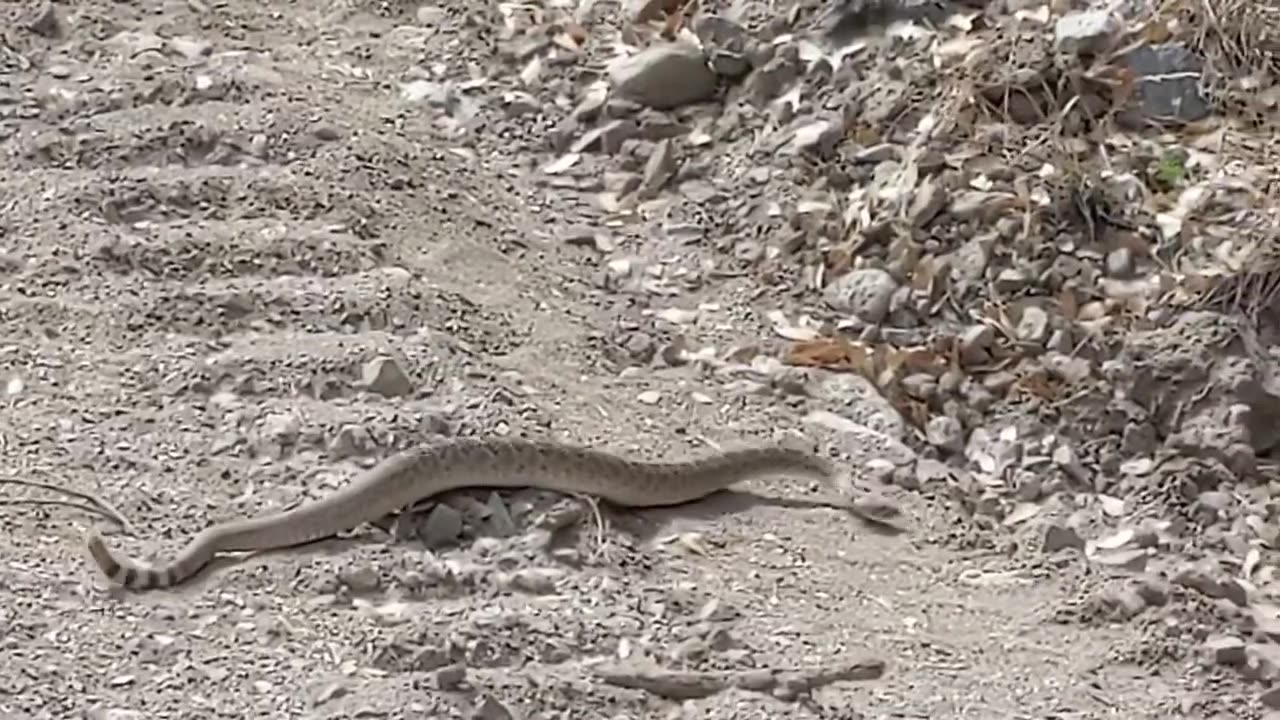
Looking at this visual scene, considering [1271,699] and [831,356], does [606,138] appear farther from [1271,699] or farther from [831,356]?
[1271,699]

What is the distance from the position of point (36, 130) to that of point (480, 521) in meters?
2.08

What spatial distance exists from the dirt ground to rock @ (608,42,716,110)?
0.53 ft

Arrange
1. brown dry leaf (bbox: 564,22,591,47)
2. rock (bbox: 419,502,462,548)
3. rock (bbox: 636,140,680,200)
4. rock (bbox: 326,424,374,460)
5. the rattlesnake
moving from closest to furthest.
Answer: the rattlesnake < rock (bbox: 419,502,462,548) < rock (bbox: 326,424,374,460) < rock (bbox: 636,140,680,200) < brown dry leaf (bbox: 564,22,591,47)

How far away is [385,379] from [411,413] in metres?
0.14

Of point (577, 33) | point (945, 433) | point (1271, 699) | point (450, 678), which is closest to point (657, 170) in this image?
point (577, 33)

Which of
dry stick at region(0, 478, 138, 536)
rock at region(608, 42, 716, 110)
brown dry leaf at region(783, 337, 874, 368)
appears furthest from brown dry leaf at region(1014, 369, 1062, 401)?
dry stick at region(0, 478, 138, 536)

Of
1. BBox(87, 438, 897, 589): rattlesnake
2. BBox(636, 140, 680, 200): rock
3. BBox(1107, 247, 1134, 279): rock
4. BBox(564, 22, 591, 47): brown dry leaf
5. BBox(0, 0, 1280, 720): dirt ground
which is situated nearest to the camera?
BBox(0, 0, 1280, 720): dirt ground

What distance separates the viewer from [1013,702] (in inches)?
172

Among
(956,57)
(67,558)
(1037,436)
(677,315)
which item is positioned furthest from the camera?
(956,57)

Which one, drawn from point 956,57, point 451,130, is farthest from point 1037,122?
point 451,130

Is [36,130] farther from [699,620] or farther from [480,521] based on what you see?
[699,620]

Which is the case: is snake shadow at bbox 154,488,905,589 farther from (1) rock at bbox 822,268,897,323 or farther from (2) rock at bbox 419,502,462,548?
(1) rock at bbox 822,268,897,323

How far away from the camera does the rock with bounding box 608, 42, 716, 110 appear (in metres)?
6.77

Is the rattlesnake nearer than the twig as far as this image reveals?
Yes
